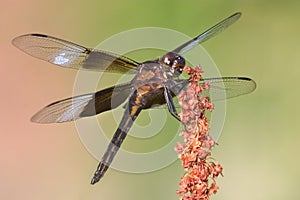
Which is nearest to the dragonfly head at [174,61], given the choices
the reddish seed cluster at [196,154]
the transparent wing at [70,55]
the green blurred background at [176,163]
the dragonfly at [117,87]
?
the dragonfly at [117,87]

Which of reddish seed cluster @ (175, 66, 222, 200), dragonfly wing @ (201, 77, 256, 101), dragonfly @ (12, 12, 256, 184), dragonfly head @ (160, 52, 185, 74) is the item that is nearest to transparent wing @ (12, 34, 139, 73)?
dragonfly @ (12, 12, 256, 184)

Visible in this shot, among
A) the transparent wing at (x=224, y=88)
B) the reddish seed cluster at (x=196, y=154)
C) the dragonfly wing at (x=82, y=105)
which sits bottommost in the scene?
the reddish seed cluster at (x=196, y=154)

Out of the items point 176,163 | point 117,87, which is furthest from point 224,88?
point 176,163

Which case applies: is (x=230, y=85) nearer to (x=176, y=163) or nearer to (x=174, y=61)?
(x=174, y=61)

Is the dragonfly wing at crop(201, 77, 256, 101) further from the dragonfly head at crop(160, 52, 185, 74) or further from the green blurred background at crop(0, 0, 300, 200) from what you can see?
the green blurred background at crop(0, 0, 300, 200)

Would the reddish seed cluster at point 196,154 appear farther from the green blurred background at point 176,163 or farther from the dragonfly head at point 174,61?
the green blurred background at point 176,163

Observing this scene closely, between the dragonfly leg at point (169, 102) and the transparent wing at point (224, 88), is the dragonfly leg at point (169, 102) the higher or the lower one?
the lower one

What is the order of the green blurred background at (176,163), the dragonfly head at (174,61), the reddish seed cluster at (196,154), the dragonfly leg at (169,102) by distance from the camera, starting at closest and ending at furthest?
the reddish seed cluster at (196,154)
the dragonfly leg at (169,102)
the dragonfly head at (174,61)
the green blurred background at (176,163)

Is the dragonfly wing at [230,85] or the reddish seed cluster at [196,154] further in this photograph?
the dragonfly wing at [230,85]
